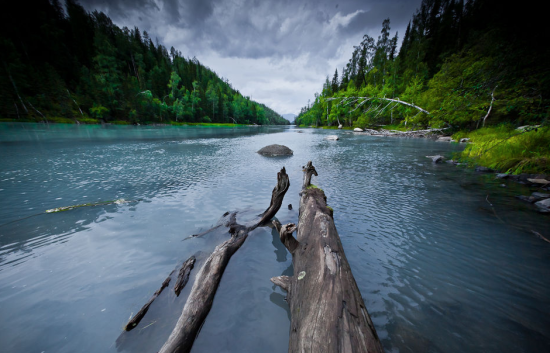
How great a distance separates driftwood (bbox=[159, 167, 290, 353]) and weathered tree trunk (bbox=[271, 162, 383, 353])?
961 millimetres

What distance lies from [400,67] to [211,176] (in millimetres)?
59608

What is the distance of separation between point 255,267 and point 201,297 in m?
1.15

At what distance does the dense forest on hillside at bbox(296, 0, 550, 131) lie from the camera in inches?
184

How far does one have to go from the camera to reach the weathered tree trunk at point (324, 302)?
4.94ft

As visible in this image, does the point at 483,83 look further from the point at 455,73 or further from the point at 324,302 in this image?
the point at 455,73

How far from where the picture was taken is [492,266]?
10.7ft

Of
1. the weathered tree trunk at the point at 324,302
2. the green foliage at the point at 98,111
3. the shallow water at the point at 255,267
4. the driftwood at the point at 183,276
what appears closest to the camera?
the weathered tree trunk at the point at 324,302

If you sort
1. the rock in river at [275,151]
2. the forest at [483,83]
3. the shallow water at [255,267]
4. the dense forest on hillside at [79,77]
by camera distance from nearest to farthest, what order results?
the shallow water at [255,267] < the forest at [483,83] < the rock in river at [275,151] < the dense forest on hillside at [79,77]

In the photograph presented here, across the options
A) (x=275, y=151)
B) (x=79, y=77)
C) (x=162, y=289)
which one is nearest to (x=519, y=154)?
(x=275, y=151)

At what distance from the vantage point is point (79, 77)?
56.4 m

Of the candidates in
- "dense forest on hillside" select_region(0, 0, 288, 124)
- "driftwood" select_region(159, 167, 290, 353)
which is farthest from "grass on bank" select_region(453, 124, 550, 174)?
"dense forest on hillside" select_region(0, 0, 288, 124)

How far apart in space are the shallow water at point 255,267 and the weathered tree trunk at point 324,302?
0.66m

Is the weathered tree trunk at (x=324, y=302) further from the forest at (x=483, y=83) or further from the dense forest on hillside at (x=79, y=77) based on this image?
the dense forest on hillside at (x=79, y=77)

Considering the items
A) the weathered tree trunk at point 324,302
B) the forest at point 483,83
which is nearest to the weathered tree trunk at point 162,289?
the weathered tree trunk at point 324,302
